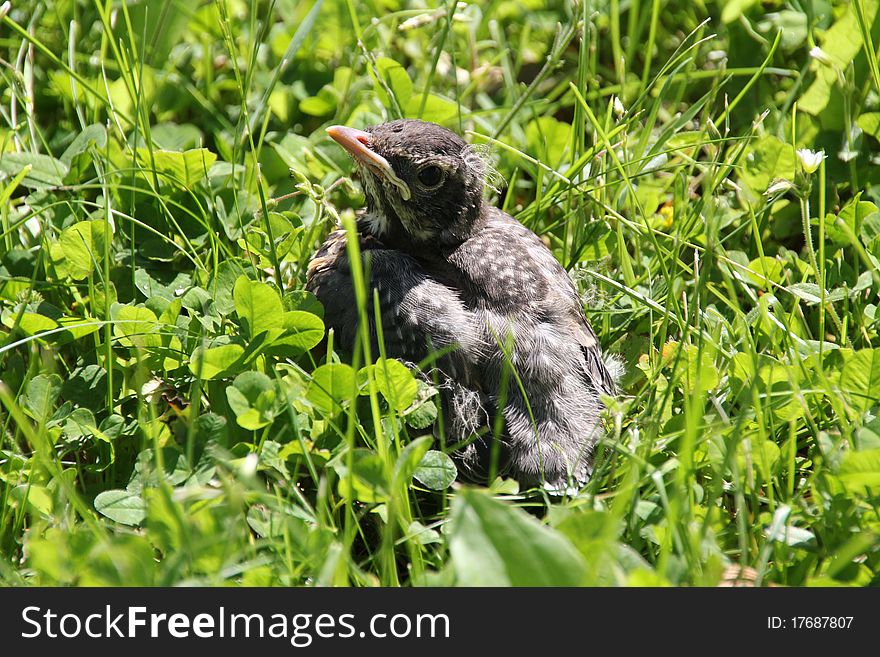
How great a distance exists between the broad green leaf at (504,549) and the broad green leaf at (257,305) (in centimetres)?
98

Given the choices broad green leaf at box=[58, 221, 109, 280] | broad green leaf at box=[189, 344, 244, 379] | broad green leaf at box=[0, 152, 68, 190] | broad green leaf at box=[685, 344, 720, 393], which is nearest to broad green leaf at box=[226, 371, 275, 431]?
broad green leaf at box=[189, 344, 244, 379]

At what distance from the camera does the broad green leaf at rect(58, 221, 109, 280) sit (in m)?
2.63

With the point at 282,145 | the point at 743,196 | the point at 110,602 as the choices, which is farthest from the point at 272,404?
the point at 743,196

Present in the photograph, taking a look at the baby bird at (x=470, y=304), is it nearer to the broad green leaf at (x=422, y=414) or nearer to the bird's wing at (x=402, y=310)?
the bird's wing at (x=402, y=310)

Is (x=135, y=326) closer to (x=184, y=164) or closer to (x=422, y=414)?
(x=184, y=164)

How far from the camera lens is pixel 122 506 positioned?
2166 millimetres

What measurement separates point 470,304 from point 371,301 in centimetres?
28

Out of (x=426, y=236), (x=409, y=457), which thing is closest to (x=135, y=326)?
(x=426, y=236)

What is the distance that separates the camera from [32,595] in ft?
5.80

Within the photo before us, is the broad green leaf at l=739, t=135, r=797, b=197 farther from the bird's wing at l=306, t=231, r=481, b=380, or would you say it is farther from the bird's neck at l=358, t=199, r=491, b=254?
the bird's wing at l=306, t=231, r=481, b=380

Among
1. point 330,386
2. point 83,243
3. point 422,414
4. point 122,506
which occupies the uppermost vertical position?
point 83,243

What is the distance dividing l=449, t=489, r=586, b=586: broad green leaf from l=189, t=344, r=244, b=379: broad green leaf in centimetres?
94

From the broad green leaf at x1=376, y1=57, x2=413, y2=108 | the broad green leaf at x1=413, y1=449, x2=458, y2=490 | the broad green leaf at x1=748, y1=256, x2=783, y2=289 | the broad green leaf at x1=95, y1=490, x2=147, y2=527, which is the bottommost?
the broad green leaf at x1=95, y1=490, x2=147, y2=527

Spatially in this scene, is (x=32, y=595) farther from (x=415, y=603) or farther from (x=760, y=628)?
(x=760, y=628)
